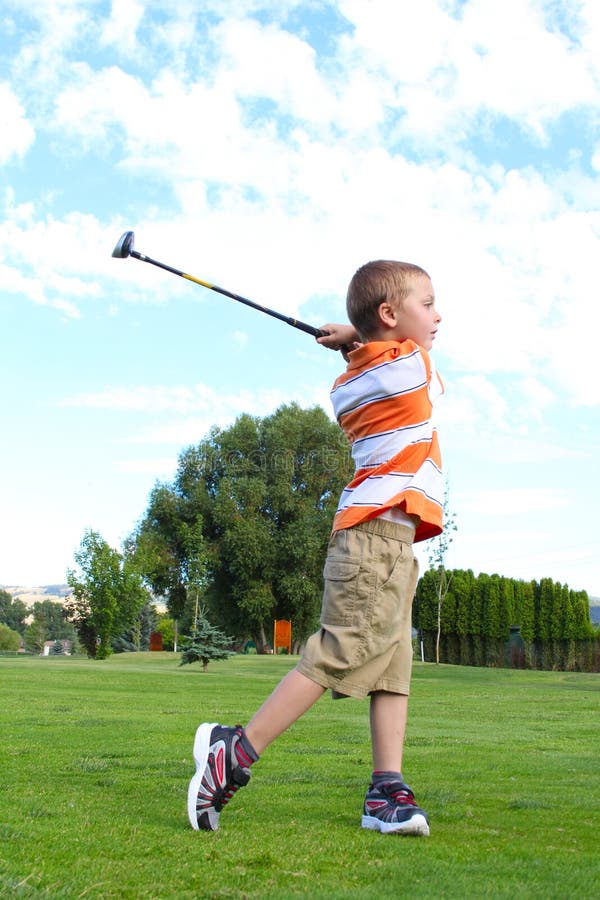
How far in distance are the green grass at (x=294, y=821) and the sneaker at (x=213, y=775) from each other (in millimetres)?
66

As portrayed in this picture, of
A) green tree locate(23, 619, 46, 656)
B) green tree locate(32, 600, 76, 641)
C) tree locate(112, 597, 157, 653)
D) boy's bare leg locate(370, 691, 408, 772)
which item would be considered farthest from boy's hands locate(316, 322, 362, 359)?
green tree locate(32, 600, 76, 641)

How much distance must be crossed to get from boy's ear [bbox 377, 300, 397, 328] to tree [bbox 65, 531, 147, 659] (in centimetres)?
3049

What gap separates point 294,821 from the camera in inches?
112

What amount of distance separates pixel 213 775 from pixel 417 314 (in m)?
1.68

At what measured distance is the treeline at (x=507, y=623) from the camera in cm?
3266

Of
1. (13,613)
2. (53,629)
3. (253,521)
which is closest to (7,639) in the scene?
(53,629)

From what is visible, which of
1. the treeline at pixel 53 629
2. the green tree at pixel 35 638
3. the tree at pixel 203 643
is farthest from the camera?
the green tree at pixel 35 638

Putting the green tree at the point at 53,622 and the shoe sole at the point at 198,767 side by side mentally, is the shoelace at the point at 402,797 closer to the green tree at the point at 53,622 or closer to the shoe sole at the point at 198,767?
the shoe sole at the point at 198,767

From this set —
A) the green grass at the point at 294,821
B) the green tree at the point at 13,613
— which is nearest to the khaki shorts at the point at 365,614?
the green grass at the point at 294,821

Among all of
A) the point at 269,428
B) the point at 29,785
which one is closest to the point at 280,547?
the point at 269,428

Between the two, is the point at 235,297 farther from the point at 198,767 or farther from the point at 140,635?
the point at 140,635

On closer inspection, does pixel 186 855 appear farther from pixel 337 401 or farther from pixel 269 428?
pixel 269 428

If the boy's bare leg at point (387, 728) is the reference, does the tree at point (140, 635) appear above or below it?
below

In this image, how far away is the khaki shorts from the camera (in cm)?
296
